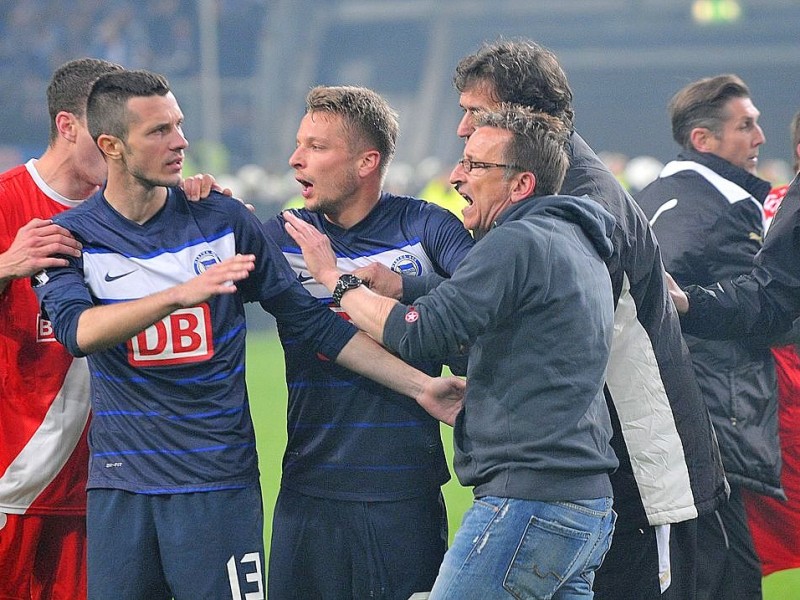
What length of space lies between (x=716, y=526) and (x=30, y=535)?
98.4 inches

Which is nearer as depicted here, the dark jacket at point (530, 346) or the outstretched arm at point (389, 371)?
the dark jacket at point (530, 346)

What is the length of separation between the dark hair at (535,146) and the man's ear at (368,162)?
617mm

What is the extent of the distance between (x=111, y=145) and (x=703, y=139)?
269 cm

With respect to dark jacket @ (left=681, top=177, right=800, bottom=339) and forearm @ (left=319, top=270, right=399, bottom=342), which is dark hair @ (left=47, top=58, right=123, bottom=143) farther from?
dark jacket @ (left=681, top=177, right=800, bottom=339)

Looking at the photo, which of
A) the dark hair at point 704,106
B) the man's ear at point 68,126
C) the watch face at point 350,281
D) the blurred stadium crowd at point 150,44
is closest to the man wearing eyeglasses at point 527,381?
the watch face at point 350,281

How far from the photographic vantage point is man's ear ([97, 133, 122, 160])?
12.1 ft

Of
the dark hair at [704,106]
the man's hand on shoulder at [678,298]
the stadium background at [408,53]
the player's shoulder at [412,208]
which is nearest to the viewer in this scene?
the player's shoulder at [412,208]

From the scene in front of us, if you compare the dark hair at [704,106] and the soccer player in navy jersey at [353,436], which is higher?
the dark hair at [704,106]

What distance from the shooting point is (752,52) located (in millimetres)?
29922

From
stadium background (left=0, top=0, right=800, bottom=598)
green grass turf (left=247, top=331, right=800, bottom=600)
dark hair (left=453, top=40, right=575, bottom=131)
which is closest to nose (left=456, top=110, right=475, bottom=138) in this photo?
dark hair (left=453, top=40, right=575, bottom=131)

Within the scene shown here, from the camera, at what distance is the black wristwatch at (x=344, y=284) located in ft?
11.7

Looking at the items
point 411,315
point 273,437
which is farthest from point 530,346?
point 273,437

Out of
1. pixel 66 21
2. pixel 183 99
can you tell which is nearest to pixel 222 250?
pixel 183 99

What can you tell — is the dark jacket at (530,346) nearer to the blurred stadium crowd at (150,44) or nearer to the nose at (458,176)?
the nose at (458,176)
